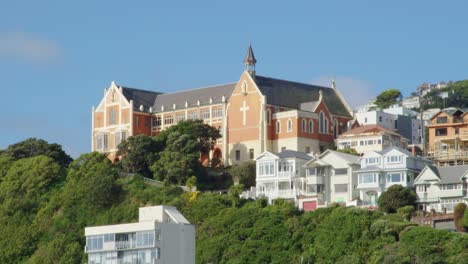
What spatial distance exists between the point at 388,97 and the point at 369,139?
68906mm

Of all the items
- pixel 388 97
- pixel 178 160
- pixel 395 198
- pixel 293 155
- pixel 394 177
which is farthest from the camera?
pixel 388 97

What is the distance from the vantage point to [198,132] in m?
118

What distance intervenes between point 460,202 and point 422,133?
118ft

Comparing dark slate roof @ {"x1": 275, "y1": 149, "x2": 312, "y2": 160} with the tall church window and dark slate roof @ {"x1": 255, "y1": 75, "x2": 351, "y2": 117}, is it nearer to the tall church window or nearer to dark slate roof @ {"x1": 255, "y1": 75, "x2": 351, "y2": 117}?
dark slate roof @ {"x1": 255, "y1": 75, "x2": 351, "y2": 117}

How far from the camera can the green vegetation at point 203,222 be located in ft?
290

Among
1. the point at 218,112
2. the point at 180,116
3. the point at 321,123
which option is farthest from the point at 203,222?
the point at 180,116

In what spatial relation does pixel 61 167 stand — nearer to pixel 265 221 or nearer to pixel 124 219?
pixel 124 219

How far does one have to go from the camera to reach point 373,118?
125m

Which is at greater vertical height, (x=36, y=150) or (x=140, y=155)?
(x=36, y=150)

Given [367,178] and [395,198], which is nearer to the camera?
[395,198]

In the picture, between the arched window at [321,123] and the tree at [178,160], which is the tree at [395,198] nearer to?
the tree at [178,160]

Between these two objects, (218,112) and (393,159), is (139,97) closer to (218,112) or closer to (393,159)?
(218,112)

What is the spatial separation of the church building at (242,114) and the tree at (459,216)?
26473 mm

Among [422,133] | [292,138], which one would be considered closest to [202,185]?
[292,138]
